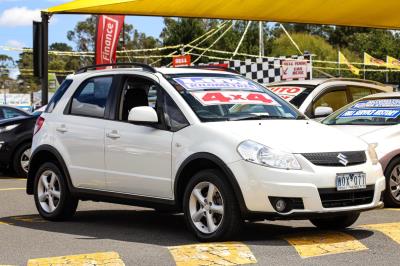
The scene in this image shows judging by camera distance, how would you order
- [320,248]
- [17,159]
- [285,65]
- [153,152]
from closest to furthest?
[320,248] → [153,152] → [17,159] → [285,65]

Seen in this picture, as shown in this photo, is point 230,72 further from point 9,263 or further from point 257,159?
point 9,263

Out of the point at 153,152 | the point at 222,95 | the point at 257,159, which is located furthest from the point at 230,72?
the point at 257,159

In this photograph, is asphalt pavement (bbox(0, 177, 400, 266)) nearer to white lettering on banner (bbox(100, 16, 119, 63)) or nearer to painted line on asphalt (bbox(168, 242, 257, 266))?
painted line on asphalt (bbox(168, 242, 257, 266))

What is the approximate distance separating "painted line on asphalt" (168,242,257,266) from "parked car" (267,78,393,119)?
5711 mm

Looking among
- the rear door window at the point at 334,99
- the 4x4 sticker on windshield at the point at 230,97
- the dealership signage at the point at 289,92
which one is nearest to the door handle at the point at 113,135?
the 4x4 sticker on windshield at the point at 230,97

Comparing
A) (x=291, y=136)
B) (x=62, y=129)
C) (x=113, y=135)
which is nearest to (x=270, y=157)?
(x=291, y=136)

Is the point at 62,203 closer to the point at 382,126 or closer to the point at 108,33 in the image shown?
the point at 382,126

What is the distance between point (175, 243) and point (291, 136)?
1.45 metres

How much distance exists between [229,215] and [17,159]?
8407mm

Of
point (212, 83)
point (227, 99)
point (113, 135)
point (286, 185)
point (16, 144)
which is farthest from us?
point (16, 144)

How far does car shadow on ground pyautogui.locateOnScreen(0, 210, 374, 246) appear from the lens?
23.2ft

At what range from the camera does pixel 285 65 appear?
54.9 feet

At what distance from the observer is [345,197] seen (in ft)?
21.4

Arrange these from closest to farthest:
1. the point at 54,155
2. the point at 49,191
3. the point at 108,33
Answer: the point at 54,155 → the point at 49,191 → the point at 108,33
